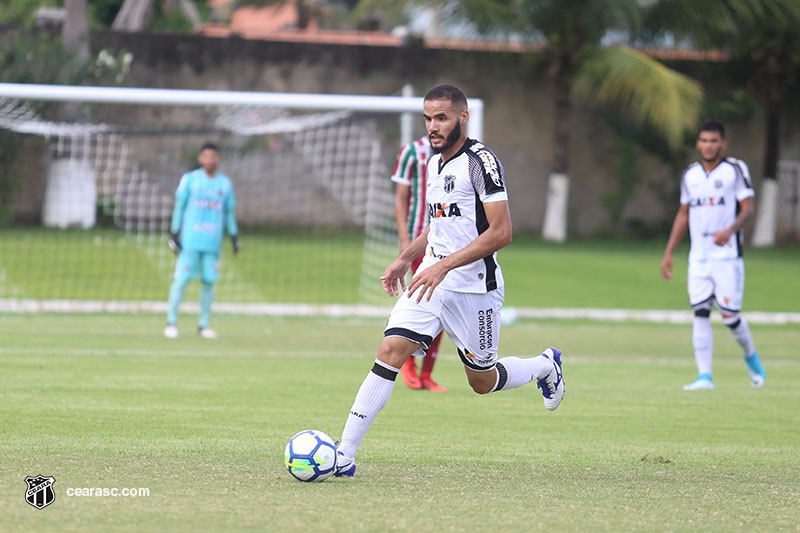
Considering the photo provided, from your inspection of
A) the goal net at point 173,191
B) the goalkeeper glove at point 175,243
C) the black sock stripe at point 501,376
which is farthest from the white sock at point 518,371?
the goal net at point 173,191

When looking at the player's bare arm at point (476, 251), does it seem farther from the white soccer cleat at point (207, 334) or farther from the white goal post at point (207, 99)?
→ the white goal post at point (207, 99)

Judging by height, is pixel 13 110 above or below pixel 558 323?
above

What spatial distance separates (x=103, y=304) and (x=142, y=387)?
851cm

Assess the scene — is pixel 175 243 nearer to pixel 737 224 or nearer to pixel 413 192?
pixel 413 192

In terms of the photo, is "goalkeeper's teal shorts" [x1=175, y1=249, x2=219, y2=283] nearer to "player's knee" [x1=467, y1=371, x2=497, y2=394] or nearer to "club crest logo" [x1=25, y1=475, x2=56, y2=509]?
"player's knee" [x1=467, y1=371, x2=497, y2=394]

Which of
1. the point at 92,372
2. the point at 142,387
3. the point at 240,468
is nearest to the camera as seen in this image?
the point at 240,468

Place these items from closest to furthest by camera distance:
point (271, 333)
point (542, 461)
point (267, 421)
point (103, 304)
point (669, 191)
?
point (542, 461) → point (267, 421) → point (271, 333) → point (103, 304) → point (669, 191)

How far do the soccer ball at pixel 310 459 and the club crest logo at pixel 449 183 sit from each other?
1576mm

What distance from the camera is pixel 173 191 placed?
82.7 ft

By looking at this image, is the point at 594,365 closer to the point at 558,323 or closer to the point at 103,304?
the point at 558,323

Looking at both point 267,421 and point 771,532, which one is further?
point 267,421

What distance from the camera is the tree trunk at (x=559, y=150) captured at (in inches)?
1096

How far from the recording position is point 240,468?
618 cm

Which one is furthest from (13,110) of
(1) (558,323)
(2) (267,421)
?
(2) (267,421)
